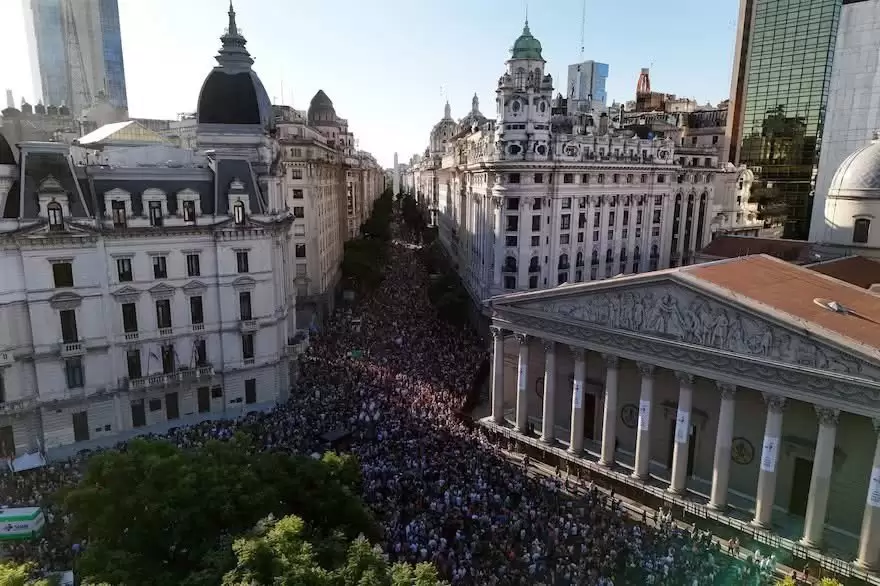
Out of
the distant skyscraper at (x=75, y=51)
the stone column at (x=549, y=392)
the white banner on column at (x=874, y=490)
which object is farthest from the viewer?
the distant skyscraper at (x=75, y=51)

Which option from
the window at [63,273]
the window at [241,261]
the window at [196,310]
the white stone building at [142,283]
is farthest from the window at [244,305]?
the window at [63,273]

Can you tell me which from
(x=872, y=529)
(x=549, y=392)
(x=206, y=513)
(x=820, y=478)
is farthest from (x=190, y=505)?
(x=872, y=529)

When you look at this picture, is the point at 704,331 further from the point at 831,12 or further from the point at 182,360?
the point at 831,12

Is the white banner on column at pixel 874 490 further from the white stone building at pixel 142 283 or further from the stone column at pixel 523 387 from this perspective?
the white stone building at pixel 142 283

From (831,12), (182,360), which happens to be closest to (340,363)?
(182,360)

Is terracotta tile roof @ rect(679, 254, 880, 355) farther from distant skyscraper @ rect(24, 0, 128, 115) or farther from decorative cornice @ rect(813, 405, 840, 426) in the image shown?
distant skyscraper @ rect(24, 0, 128, 115)

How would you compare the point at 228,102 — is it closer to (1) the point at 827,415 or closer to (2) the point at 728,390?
(2) the point at 728,390

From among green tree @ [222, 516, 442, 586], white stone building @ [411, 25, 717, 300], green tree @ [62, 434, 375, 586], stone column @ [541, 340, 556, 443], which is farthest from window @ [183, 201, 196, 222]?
white stone building @ [411, 25, 717, 300]
